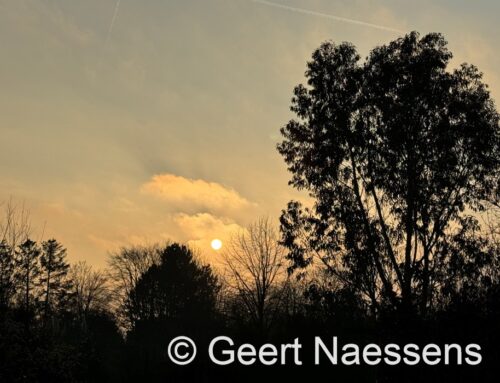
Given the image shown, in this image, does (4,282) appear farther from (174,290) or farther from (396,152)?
(174,290)

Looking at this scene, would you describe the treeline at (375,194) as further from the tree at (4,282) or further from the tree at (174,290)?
the tree at (174,290)

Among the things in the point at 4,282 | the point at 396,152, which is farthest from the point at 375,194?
the point at 4,282

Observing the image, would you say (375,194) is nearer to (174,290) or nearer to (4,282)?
(4,282)

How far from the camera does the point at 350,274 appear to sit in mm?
21578

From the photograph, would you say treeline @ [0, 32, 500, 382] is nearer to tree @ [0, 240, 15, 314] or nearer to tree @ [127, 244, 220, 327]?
tree @ [0, 240, 15, 314]

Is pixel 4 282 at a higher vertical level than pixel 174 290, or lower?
lower

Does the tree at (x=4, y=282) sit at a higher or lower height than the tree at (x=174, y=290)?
lower

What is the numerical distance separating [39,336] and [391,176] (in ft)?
47.0

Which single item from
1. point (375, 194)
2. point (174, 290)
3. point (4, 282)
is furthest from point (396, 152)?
point (174, 290)

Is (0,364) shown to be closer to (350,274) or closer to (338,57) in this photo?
(350,274)

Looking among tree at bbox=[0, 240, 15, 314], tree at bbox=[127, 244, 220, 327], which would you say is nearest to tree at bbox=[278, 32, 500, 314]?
tree at bbox=[0, 240, 15, 314]

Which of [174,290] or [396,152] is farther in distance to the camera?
[174,290]

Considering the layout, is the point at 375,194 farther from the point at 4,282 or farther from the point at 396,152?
the point at 4,282

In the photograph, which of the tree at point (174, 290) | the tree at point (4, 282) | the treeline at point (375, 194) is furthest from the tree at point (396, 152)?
the tree at point (174, 290)
